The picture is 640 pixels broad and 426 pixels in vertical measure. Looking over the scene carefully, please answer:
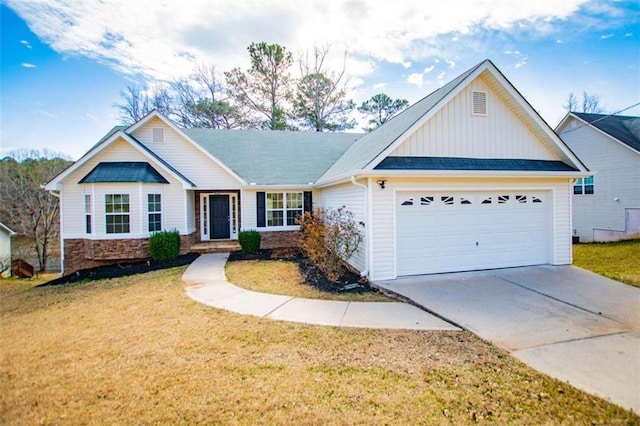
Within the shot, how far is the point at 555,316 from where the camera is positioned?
5.66 metres

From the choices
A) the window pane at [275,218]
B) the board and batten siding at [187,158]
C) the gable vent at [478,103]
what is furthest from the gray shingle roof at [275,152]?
the gable vent at [478,103]

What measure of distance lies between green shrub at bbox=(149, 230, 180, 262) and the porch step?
1.03 metres

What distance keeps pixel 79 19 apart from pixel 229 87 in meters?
17.7

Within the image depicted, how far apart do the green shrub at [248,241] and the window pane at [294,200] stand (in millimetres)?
2137

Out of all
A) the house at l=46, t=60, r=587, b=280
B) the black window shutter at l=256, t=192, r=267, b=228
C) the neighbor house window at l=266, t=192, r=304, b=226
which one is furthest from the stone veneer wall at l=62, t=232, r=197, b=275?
the neighbor house window at l=266, t=192, r=304, b=226

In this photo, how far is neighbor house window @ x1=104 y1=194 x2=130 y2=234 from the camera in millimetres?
11516

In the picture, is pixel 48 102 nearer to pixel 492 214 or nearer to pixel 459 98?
pixel 459 98

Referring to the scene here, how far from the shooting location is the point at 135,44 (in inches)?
397

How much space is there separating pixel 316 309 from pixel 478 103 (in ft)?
24.7

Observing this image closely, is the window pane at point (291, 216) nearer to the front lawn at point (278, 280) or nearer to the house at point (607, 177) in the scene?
the front lawn at point (278, 280)

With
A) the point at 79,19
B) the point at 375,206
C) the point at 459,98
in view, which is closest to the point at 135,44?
the point at 79,19

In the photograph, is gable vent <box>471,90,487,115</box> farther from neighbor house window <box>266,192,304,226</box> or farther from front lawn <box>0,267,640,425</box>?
neighbor house window <box>266,192,304,226</box>

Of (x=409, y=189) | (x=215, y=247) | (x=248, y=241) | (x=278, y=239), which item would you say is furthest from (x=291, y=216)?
(x=409, y=189)

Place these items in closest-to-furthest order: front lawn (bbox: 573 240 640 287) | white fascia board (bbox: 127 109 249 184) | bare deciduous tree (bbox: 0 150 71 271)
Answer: front lawn (bbox: 573 240 640 287) → white fascia board (bbox: 127 109 249 184) → bare deciduous tree (bbox: 0 150 71 271)
